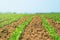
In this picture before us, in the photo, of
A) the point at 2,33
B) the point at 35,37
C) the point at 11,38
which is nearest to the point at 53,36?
the point at 35,37

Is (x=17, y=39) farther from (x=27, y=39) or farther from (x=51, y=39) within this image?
(x=51, y=39)

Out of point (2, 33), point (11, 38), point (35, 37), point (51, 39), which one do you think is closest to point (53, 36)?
point (51, 39)

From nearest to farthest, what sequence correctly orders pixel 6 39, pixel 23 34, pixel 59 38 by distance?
pixel 59 38
pixel 6 39
pixel 23 34

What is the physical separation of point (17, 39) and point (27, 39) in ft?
2.88

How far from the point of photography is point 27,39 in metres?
17.9

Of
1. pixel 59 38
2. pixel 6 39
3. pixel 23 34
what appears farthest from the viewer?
pixel 23 34

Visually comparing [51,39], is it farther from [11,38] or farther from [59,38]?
[11,38]

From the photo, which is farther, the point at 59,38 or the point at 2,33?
the point at 2,33

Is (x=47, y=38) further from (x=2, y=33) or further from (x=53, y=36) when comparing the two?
(x=2, y=33)

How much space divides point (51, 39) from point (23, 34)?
12.0 ft

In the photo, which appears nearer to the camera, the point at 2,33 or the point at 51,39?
the point at 51,39

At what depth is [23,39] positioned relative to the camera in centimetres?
1808

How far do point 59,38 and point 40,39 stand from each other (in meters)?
1.58

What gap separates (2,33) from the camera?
2127 centimetres
